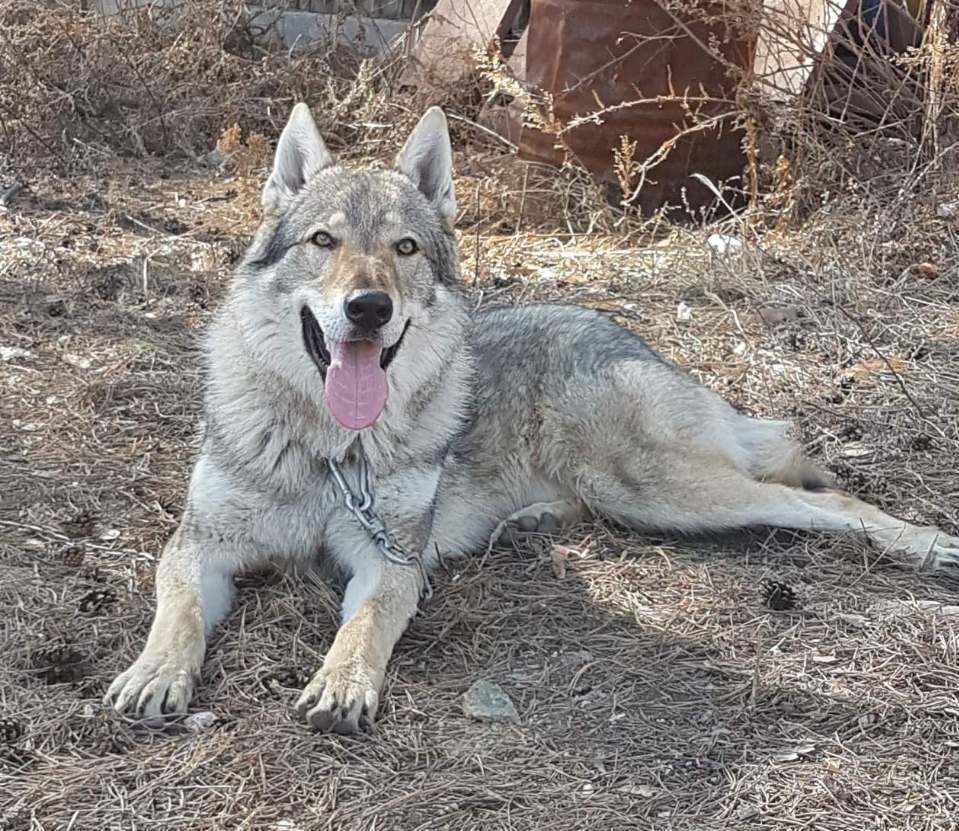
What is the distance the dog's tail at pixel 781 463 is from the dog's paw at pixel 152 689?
2.51 metres

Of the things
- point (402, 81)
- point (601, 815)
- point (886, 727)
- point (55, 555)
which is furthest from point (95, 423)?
point (402, 81)

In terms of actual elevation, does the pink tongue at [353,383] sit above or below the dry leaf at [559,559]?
above

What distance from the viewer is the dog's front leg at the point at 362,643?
3.26 m

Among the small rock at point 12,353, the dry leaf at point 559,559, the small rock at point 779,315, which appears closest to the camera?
the dry leaf at point 559,559

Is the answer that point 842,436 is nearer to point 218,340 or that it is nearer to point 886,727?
point 886,727

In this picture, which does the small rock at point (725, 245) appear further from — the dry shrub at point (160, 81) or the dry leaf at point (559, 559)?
the dry leaf at point (559, 559)

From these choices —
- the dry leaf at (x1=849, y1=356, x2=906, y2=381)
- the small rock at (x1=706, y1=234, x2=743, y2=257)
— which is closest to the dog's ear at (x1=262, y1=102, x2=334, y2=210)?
the dry leaf at (x1=849, y1=356, x2=906, y2=381)

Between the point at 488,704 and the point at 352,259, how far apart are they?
1.47 metres

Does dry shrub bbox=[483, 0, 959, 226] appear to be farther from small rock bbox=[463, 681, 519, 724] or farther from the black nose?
small rock bbox=[463, 681, 519, 724]

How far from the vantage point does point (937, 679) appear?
3543 millimetres

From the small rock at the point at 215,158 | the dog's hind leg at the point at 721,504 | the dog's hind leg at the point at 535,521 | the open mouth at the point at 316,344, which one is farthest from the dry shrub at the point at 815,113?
the open mouth at the point at 316,344

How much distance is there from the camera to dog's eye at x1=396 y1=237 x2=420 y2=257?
13.0ft

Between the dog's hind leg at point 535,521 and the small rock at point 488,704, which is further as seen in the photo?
the dog's hind leg at point 535,521

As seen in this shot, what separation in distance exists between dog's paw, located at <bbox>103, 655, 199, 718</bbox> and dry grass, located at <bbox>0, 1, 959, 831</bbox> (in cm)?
5
